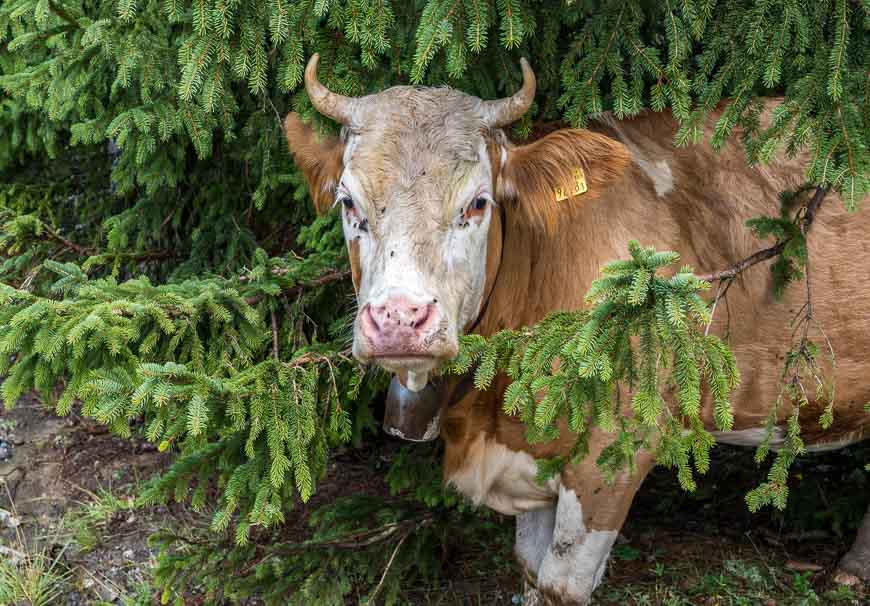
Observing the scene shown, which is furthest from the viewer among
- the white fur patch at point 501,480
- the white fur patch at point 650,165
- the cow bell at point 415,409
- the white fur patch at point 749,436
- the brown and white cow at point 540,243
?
the white fur patch at point 749,436

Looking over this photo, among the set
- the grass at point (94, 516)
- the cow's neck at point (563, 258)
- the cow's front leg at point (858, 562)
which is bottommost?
the grass at point (94, 516)

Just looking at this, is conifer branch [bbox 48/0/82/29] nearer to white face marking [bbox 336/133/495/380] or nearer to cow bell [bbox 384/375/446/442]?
white face marking [bbox 336/133/495/380]

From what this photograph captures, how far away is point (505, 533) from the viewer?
207 inches

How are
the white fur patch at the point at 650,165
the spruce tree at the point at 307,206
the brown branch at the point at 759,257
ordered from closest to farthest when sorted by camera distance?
1. the spruce tree at the point at 307,206
2. the brown branch at the point at 759,257
3. the white fur patch at the point at 650,165

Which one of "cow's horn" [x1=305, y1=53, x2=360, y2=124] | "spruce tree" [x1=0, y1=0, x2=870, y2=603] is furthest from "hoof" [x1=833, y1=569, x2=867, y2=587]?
"cow's horn" [x1=305, y1=53, x2=360, y2=124]

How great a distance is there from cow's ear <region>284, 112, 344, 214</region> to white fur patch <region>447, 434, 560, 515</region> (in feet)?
4.18

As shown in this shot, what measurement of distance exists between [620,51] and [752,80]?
2.87 feet

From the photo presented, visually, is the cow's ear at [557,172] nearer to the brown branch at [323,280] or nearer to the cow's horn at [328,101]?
the cow's horn at [328,101]

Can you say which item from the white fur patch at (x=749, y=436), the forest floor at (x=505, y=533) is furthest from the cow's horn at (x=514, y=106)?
the forest floor at (x=505, y=533)

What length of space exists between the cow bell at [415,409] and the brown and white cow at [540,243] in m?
0.03

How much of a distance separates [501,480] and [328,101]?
1.83 meters

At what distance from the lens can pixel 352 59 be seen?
395cm

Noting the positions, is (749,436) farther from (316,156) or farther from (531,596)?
(316,156)

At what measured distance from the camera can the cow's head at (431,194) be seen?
114 inches
